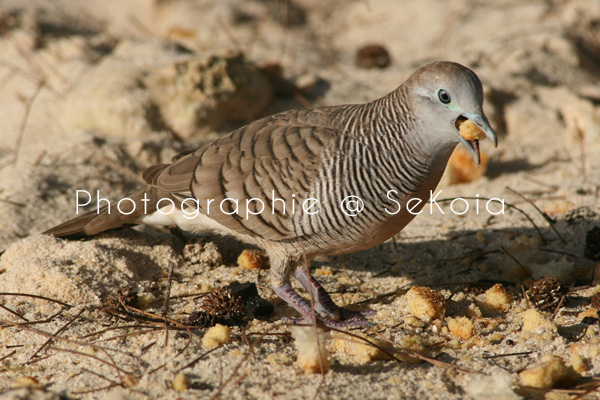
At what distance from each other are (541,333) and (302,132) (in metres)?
1.71

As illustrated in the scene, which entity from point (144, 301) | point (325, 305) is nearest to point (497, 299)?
point (325, 305)

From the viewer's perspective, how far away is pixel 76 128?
550 centimetres

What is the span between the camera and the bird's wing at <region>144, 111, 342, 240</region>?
10.6 feet

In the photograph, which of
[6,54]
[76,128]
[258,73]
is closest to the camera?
[76,128]

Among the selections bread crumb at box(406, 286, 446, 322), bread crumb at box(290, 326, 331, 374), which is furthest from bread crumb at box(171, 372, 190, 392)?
bread crumb at box(406, 286, 446, 322)

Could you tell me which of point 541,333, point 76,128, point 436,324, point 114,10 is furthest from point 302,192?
point 114,10

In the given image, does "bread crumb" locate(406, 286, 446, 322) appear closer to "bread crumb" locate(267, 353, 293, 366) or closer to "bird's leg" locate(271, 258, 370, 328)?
"bird's leg" locate(271, 258, 370, 328)

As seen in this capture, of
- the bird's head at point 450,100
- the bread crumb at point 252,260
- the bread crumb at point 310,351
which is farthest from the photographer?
the bread crumb at point 252,260

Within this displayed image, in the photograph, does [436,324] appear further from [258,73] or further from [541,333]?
[258,73]

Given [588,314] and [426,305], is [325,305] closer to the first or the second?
[426,305]

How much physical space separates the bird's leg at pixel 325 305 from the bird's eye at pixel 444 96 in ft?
4.28

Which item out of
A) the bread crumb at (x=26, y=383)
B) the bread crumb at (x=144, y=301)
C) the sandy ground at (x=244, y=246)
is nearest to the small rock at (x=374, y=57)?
the sandy ground at (x=244, y=246)

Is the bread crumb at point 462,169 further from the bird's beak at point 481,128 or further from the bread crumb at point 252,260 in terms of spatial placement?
the bird's beak at point 481,128

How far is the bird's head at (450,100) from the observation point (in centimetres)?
291
